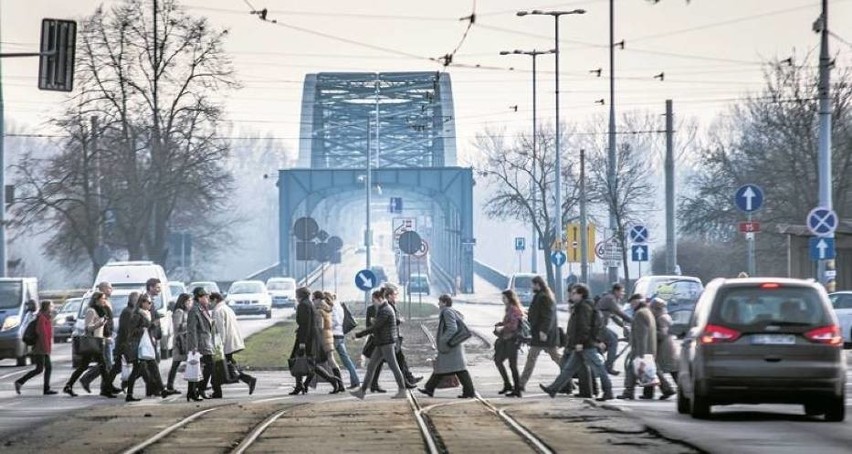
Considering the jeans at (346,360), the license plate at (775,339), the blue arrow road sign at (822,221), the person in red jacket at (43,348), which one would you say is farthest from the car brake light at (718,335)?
the blue arrow road sign at (822,221)

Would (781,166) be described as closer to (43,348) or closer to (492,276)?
(43,348)

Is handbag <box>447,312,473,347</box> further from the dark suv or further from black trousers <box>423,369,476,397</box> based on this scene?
the dark suv

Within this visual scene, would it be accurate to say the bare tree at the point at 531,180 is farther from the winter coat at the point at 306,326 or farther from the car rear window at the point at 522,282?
the winter coat at the point at 306,326

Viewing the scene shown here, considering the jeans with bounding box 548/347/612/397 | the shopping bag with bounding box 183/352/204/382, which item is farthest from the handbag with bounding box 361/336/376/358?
the jeans with bounding box 548/347/612/397

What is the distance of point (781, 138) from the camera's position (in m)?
72.8

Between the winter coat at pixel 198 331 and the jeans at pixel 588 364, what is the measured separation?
5.03 metres

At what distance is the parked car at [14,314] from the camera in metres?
42.2

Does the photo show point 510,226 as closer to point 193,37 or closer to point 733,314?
point 193,37

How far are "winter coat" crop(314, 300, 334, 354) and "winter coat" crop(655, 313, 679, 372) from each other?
218 inches

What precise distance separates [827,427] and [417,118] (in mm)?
111955

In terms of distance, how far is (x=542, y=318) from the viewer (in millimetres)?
28391

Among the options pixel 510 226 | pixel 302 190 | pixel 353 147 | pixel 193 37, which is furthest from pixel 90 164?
pixel 510 226

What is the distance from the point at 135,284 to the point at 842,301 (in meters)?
16.2

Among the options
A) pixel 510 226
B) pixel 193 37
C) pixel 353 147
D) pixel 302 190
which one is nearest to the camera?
pixel 193 37
